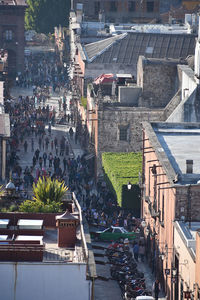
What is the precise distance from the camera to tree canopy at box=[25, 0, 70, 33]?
492ft

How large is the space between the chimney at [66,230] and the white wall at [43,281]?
3.13 meters

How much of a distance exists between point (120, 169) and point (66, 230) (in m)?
25.2

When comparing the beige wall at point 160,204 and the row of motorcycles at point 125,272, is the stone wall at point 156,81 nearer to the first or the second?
the beige wall at point 160,204

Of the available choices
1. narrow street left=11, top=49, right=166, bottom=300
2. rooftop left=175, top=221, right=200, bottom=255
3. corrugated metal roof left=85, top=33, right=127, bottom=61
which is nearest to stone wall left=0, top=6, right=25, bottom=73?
narrow street left=11, top=49, right=166, bottom=300

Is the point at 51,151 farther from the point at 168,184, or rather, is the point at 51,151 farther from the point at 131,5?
the point at 131,5

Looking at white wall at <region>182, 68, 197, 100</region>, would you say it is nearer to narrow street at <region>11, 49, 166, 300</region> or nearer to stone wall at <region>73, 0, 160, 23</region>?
narrow street at <region>11, 49, 166, 300</region>

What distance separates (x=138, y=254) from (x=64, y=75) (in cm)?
6872

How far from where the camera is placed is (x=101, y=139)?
76562 millimetres

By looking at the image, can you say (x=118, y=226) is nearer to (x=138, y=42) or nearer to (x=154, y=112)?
(x=154, y=112)

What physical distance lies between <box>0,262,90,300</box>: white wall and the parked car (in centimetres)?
1935

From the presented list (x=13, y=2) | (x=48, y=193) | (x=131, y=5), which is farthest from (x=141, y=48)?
(x=48, y=193)

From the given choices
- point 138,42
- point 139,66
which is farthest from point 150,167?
point 138,42

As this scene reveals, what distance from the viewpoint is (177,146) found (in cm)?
5909

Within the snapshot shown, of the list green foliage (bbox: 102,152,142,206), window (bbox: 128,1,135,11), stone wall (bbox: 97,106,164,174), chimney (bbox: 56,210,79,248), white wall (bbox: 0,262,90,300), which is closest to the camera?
white wall (bbox: 0,262,90,300)
